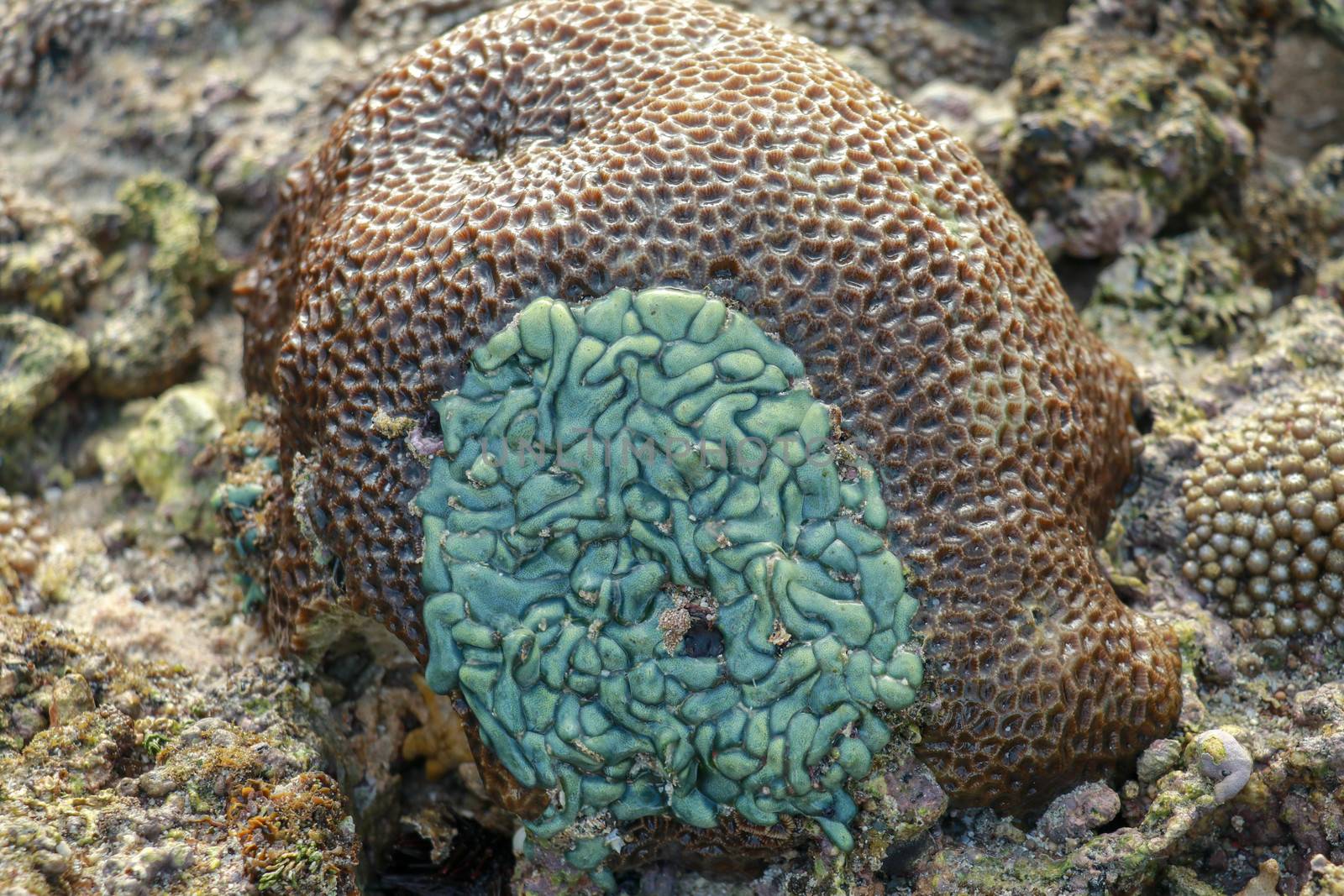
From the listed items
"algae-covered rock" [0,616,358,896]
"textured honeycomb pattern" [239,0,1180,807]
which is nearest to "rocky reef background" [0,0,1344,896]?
"algae-covered rock" [0,616,358,896]

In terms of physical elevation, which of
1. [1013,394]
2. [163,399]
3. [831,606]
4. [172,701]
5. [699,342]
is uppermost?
[699,342]

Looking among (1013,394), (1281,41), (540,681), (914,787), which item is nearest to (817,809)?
(914,787)

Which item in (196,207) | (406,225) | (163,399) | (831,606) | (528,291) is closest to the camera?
(831,606)

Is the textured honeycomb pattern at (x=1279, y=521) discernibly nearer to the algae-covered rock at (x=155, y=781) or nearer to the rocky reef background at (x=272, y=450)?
the rocky reef background at (x=272, y=450)

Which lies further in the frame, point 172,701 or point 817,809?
point 172,701

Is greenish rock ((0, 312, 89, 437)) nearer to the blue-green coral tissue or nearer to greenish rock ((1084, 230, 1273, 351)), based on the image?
the blue-green coral tissue

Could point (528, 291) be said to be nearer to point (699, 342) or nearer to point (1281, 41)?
point (699, 342)
